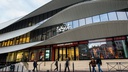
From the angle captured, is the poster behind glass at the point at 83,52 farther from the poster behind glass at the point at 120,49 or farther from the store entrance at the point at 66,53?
the poster behind glass at the point at 120,49

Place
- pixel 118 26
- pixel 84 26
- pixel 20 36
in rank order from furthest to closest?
pixel 20 36, pixel 84 26, pixel 118 26

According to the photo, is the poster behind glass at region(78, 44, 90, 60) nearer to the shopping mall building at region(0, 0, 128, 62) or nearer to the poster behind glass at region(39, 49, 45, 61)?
the shopping mall building at region(0, 0, 128, 62)

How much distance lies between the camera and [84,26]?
65.1 feet

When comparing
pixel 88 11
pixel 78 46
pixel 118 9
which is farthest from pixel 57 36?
pixel 118 9

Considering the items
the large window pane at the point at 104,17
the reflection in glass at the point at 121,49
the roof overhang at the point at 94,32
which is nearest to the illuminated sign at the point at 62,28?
the roof overhang at the point at 94,32

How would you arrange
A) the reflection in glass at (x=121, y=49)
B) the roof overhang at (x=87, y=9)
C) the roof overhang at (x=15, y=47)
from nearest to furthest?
the reflection in glass at (x=121, y=49) → the roof overhang at (x=87, y=9) → the roof overhang at (x=15, y=47)

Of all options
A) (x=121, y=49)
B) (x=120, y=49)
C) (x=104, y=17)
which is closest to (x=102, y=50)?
(x=120, y=49)

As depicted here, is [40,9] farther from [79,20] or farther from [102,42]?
[102,42]

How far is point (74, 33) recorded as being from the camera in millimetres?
21094

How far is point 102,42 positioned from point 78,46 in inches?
152

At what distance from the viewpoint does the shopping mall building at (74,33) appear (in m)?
19.0

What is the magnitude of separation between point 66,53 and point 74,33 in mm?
4393

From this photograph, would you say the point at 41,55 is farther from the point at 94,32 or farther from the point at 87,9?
the point at 87,9

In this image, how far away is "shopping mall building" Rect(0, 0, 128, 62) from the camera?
19.0 m
